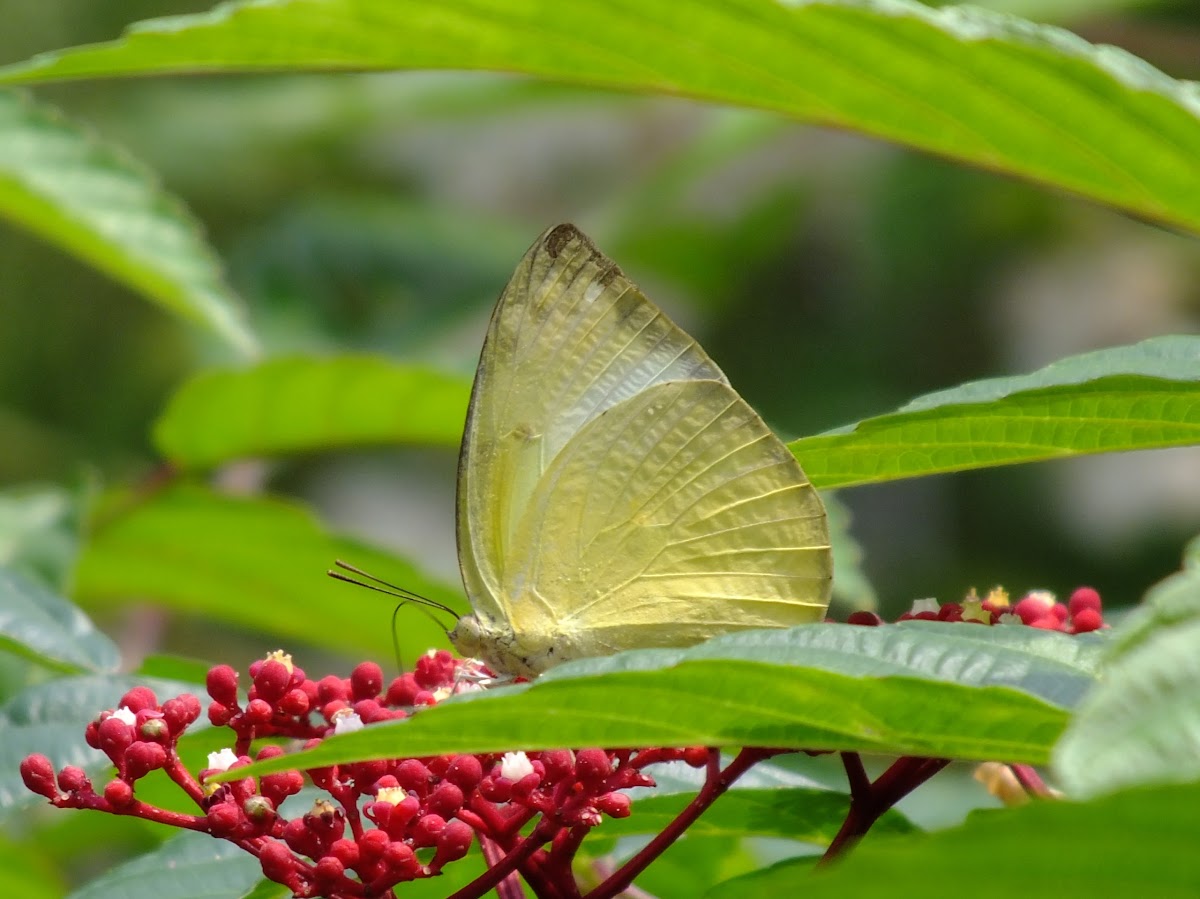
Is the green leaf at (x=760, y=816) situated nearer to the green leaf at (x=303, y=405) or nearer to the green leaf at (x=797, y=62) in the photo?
the green leaf at (x=797, y=62)

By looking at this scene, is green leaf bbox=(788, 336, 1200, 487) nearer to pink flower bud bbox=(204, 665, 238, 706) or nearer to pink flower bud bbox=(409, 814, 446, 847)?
pink flower bud bbox=(409, 814, 446, 847)

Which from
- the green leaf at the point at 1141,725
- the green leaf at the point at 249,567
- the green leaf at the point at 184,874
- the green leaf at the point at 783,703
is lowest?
the green leaf at the point at 249,567

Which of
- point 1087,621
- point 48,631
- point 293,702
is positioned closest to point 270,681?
point 293,702

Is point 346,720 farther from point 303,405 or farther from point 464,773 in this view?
point 303,405

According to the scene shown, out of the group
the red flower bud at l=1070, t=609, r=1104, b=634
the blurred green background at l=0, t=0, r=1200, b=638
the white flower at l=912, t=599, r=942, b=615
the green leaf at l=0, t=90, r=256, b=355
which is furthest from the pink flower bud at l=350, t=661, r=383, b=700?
the blurred green background at l=0, t=0, r=1200, b=638

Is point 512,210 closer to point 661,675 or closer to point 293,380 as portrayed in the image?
point 293,380

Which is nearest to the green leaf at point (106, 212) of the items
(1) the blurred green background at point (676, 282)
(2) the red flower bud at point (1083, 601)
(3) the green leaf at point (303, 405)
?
(3) the green leaf at point (303, 405)
